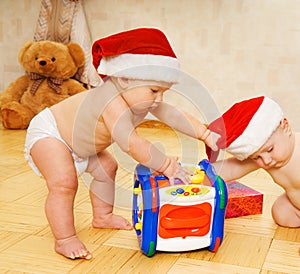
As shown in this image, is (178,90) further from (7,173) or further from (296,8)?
(7,173)

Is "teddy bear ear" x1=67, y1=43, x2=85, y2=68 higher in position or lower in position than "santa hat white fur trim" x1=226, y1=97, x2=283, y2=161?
lower

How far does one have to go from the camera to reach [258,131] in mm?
1062

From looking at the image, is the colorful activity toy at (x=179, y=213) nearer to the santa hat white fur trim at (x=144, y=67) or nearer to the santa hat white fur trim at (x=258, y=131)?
the santa hat white fur trim at (x=258, y=131)

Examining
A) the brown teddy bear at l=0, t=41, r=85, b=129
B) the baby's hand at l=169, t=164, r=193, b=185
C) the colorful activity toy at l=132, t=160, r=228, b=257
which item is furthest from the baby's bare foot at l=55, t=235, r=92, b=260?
the brown teddy bear at l=0, t=41, r=85, b=129

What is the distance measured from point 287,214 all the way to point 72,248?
20.0 inches

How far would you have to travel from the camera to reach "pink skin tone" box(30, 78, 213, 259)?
1.03 metres

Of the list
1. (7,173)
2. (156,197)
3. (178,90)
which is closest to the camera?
(156,197)

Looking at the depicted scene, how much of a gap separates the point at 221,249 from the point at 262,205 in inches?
10.3

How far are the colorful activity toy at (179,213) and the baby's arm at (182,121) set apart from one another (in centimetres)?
12

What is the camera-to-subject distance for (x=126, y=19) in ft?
7.45

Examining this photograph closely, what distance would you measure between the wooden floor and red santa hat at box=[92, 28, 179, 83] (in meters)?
0.36

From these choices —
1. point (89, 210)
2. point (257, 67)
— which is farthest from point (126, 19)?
point (89, 210)

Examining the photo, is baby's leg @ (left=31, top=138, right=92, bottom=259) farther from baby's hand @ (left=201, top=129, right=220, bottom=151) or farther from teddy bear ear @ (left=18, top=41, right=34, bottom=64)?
teddy bear ear @ (left=18, top=41, right=34, bottom=64)

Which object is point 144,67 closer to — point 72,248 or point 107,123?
point 107,123
